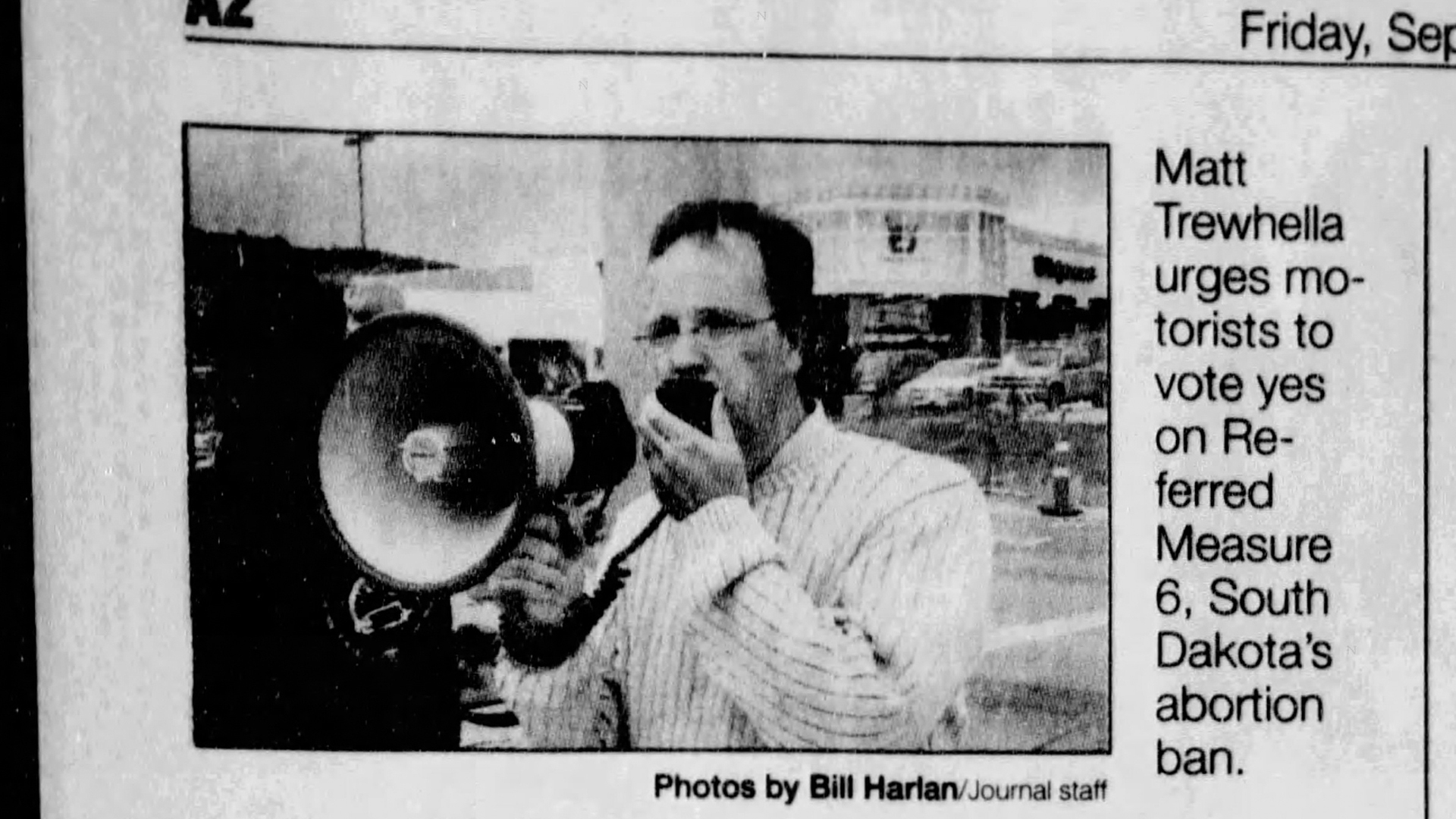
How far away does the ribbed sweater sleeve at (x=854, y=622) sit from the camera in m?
0.72

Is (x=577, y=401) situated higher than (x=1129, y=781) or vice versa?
(x=577, y=401)

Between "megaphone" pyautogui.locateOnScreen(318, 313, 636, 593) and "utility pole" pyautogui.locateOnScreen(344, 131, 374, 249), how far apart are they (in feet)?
0.14

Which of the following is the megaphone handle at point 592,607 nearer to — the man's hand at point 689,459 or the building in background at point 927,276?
the man's hand at point 689,459

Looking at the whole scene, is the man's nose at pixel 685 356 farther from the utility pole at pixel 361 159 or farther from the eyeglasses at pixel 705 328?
the utility pole at pixel 361 159

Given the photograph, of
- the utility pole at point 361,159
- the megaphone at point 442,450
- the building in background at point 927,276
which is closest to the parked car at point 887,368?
the building in background at point 927,276

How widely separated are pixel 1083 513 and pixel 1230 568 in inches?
3.2

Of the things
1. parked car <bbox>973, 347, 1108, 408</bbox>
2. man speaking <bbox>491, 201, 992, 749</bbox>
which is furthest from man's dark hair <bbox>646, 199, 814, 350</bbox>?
parked car <bbox>973, 347, 1108, 408</bbox>

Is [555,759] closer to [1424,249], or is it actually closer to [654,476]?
[654,476]

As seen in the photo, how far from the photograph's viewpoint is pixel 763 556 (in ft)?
2.37

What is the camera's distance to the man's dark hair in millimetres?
723

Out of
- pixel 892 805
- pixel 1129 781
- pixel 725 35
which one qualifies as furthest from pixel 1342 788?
pixel 725 35

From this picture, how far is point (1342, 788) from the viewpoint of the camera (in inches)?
28.8

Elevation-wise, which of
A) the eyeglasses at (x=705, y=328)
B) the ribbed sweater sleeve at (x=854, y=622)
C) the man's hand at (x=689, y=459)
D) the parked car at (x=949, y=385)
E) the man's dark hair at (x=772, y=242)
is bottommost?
the ribbed sweater sleeve at (x=854, y=622)

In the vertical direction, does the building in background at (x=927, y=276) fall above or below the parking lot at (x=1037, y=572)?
above
